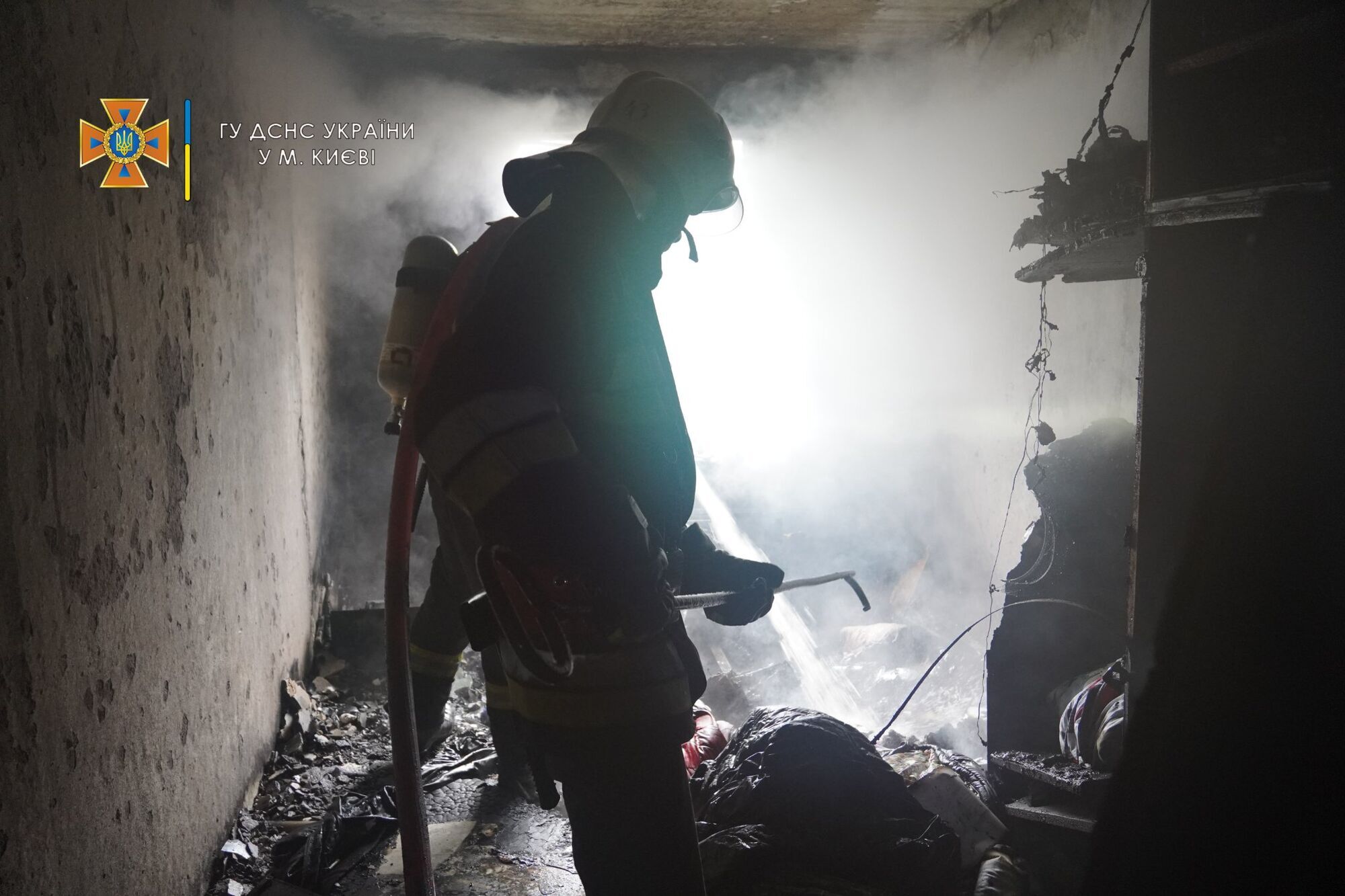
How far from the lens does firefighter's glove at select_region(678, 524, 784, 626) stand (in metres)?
Result: 2.12

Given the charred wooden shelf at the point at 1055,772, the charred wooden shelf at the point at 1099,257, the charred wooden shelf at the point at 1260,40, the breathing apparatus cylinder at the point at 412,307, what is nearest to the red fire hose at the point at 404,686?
the breathing apparatus cylinder at the point at 412,307

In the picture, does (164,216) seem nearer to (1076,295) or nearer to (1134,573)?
(1134,573)

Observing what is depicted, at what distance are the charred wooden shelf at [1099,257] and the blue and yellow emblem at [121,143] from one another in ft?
9.43

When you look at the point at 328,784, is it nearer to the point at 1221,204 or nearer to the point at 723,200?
the point at 723,200

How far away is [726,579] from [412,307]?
164 cm

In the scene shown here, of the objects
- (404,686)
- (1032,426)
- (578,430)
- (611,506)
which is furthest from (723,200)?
(1032,426)

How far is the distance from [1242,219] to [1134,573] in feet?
2.93

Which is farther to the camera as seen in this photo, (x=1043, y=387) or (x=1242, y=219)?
(x=1043, y=387)

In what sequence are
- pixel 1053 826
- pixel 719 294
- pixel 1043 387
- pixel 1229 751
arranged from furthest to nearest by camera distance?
pixel 719 294
pixel 1043 387
pixel 1053 826
pixel 1229 751

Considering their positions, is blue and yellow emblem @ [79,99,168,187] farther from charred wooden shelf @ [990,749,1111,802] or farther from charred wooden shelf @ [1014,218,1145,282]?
charred wooden shelf @ [990,749,1111,802]

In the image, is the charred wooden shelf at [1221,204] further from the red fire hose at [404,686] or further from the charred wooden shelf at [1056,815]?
the red fire hose at [404,686]

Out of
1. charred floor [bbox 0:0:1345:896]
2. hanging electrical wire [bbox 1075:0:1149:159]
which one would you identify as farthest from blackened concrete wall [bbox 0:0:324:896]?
hanging electrical wire [bbox 1075:0:1149:159]

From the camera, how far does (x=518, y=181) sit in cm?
174

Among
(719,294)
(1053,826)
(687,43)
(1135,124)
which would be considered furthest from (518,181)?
(719,294)
